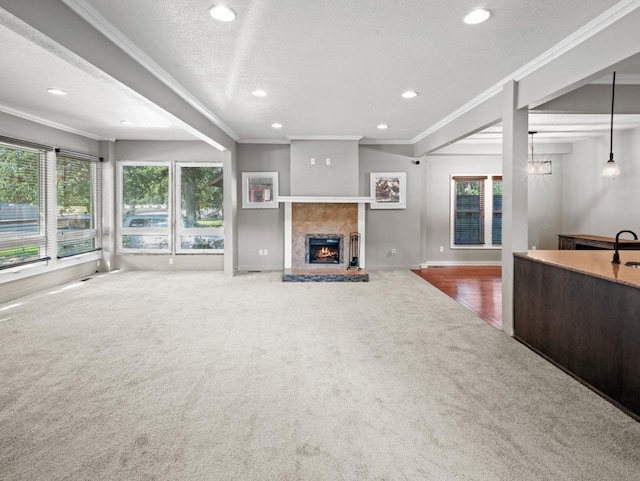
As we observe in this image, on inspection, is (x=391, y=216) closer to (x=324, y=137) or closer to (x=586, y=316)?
(x=324, y=137)

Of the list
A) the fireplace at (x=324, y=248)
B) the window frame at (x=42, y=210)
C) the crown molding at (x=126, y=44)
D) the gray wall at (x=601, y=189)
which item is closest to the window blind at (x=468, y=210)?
the gray wall at (x=601, y=189)

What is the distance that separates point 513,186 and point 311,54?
2.34m

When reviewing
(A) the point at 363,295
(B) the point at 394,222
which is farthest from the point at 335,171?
(A) the point at 363,295

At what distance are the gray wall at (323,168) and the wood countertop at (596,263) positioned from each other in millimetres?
3985

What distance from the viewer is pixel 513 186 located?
3793 mm

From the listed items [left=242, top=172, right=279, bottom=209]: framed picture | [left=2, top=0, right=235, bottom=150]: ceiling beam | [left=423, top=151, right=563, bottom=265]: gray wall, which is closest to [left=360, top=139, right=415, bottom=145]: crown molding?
[left=423, top=151, right=563, bottom=265]: gray wall

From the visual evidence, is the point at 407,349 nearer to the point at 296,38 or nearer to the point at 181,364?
the point at 181,364

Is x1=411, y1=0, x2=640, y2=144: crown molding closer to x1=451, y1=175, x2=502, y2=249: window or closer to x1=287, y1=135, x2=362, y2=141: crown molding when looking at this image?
x1=287, y1=135, x2=362, y2=141: crown molding

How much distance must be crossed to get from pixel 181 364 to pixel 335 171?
4949 mm

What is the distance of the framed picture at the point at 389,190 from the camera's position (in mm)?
7750

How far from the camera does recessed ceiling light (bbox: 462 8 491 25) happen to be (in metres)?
2.57

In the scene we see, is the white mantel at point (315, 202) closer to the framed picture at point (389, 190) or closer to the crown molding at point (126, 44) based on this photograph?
the framed picture at point (389, 190)

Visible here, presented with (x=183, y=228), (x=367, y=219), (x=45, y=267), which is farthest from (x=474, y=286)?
(x=45, y=267)

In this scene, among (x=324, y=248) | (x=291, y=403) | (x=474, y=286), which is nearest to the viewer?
(x=291, y=403)
